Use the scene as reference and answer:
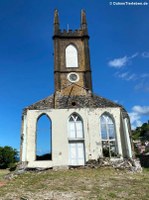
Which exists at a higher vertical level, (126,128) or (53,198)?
(126,128)

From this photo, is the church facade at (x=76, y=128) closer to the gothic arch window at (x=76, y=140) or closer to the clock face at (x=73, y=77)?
the gothic arch window at (x=76, y=140)

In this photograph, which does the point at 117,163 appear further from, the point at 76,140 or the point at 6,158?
the point at 6,158

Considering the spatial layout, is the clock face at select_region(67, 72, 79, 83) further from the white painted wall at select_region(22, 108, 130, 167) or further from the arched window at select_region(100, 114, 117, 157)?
the arched window at select_region(100, 114, 117, 157)

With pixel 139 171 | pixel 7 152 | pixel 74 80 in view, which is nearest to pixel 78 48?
pixel 74 80

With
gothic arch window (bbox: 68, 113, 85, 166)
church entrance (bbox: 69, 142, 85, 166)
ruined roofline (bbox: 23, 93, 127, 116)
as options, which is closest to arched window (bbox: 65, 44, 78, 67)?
ruined roofline (bbox: 23, 93, 127, 116)

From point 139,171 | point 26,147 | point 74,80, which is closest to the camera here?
point 139,171

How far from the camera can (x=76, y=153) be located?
18188 millimetres

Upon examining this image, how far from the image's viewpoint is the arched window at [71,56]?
22.9m

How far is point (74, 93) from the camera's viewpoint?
2047 centimetres

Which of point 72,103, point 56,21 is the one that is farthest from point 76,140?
point 56,21

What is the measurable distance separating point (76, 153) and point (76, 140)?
106 centimetres

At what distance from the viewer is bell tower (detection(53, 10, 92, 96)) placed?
21.2 meters

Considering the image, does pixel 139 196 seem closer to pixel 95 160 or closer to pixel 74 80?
pixel 95 160

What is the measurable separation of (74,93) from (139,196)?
1328cm
